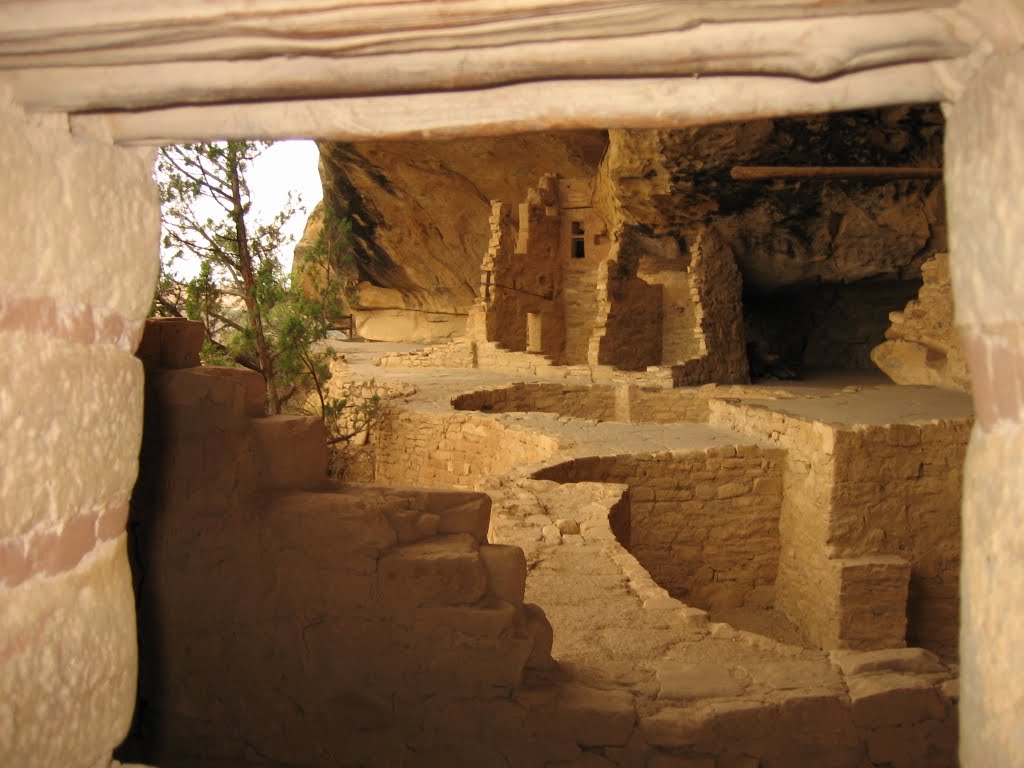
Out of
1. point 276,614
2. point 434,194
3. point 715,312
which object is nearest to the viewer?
point 276,614

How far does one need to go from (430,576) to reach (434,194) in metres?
17.2

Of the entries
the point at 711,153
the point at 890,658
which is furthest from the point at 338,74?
the point at 711,153

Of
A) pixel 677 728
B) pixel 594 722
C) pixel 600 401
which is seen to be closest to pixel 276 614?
pixel 594 722

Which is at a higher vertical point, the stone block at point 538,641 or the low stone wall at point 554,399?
the low stone wall at point 554,399

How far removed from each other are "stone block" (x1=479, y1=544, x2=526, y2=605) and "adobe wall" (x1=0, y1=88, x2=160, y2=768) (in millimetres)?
1731

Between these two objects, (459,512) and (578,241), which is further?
(578,241)

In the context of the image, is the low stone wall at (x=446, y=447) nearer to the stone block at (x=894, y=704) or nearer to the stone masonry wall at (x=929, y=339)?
the stone block at (x=894, y=704)

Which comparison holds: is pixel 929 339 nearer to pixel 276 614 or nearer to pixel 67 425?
pixel 276 614

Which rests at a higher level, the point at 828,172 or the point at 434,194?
the point at 434,194

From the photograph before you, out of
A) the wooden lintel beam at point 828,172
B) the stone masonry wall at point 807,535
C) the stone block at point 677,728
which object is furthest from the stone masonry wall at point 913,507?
the wooden lintel beam at point 828,172

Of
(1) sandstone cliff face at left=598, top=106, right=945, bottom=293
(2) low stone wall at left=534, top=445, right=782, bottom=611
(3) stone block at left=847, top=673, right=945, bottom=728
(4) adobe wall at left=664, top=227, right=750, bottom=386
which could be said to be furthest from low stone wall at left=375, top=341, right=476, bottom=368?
(3) stone block at left=847, top=673, right=945, bottom=728

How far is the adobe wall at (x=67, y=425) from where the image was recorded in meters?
1.64

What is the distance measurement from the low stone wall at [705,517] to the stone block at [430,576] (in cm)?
425

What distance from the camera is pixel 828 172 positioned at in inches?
509
